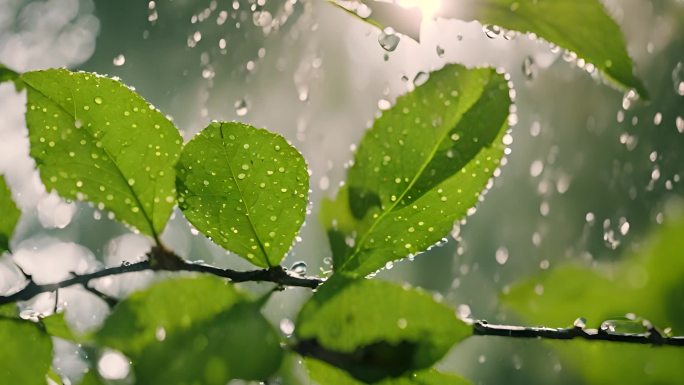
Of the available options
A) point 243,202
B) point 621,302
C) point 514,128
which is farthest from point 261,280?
point 514,128

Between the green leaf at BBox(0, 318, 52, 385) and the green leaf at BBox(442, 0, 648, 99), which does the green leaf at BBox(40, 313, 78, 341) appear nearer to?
the green leaf at BBox(0, 318, 52, 385)

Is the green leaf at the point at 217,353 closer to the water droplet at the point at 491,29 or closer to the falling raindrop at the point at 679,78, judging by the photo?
the water droplet at the point at 491,29

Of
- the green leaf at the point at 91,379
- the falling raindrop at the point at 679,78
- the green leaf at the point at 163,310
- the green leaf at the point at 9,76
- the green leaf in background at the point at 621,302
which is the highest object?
the falling raindrop at the point at 679,78

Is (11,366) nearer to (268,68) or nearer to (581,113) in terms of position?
(268,68)

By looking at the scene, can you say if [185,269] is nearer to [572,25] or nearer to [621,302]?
[572,25]

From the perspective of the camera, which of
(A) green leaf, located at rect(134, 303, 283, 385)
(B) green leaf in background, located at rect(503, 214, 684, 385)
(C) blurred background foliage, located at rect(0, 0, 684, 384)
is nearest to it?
(A) green leaf, located at rect(134, 303, 283, 385)

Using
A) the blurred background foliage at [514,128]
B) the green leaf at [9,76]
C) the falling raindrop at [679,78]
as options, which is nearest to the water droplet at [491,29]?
the green leaf at [9,76]

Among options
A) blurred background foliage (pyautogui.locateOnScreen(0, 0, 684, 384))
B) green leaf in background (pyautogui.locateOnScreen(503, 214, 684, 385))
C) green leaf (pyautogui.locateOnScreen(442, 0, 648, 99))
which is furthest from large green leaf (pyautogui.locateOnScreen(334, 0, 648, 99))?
blurred background foliage (pyautogui.locateOnScreen(0, 0, 684, 384))
